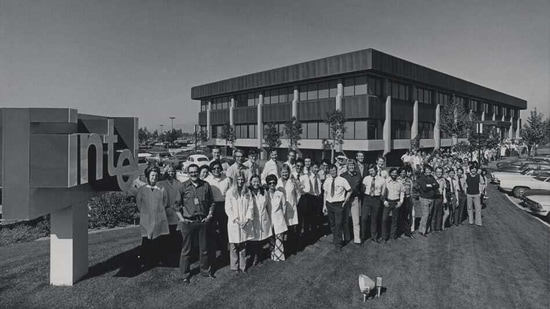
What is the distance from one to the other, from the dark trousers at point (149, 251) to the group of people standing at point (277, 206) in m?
0.02

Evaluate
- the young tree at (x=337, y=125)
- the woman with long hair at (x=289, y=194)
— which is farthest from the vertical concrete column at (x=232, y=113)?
the woman with long hair at (x=289, y=194)

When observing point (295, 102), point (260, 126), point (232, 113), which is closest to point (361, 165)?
point (295, 102)

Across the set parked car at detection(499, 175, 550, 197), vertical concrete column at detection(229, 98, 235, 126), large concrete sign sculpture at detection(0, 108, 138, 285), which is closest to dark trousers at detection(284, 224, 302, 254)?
large concrete sign sculpture at detection(0, 108, 138, 285)

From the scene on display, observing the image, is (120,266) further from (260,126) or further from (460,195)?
(260,126)

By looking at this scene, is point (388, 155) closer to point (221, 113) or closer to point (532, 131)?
point (532, 131)

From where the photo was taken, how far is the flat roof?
2853cm

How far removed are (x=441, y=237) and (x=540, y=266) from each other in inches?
85.5

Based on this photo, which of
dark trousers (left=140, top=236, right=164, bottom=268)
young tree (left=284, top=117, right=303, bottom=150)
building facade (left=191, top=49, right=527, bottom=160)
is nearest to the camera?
dark trousers (left=140, top=236, right=164, bottom=268)

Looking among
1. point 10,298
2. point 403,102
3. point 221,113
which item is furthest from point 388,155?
point 10,298

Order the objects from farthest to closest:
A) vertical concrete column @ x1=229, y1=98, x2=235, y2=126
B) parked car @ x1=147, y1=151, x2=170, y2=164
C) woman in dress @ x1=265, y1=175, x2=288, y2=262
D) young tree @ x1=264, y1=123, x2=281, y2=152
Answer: vertical concrete column @ x1=229, y1=98, x2=235, y2=126 < young tree @ x1=264, y1=123, x2=281, y2=152 < parked car @ x1=147, y1=151, x2=170, y2=164 < woman in dress @ x1=265, y1=175, x2=288, y2=262

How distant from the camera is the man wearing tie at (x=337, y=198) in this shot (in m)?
7.43

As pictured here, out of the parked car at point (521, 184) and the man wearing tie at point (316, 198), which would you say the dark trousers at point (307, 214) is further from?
the parked car at point (521, 184)

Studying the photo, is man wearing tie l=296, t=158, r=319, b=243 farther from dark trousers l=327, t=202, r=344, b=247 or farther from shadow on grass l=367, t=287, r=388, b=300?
shadow on grass l=367, t=287, r=388, b=300

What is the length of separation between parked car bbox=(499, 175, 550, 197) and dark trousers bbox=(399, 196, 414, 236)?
9956 millimetres
